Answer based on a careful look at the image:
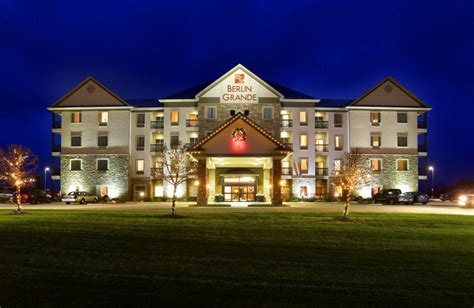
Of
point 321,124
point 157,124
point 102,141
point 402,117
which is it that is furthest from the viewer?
point 402,117

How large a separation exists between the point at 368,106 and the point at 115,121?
102 ft

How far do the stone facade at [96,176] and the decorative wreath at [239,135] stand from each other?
21179mm

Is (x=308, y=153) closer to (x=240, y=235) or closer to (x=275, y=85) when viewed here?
(x=275, y=85)

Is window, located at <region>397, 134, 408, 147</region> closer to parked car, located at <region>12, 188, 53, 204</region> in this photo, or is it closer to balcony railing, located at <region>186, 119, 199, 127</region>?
balcony railing, located at <region>186, 119, 199, 127</region>

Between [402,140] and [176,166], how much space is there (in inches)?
1377

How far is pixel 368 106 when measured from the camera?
54938 mm

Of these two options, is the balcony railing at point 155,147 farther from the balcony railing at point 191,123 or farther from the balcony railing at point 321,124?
the balcony railing at point 321,124

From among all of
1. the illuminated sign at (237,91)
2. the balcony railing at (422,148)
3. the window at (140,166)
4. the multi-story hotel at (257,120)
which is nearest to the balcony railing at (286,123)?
the multi-story hotel at (257,120)

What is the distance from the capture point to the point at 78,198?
49.2 meters

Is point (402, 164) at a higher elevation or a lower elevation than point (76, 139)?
lower

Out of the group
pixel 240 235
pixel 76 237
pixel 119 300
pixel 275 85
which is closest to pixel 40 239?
pixel 76 237

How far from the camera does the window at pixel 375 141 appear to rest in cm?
5519

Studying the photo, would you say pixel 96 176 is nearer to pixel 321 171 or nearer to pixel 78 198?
pixel 78 198

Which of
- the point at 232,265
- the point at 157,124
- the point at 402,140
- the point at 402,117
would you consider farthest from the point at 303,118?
the point at 232,265
